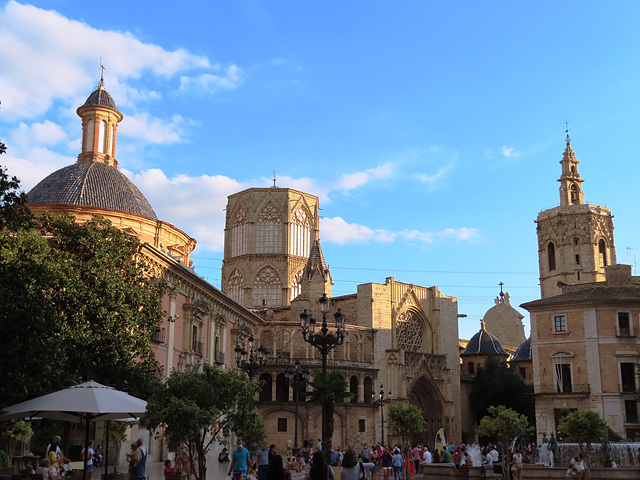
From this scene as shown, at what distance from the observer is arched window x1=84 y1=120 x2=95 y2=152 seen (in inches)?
1464

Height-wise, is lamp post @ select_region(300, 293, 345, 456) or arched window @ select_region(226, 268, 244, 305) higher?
arched window @ select_region(226, 268, 244, 305)

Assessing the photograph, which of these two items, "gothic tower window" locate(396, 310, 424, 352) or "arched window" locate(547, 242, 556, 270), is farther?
"arched window" locate(547, 242, 556, 270)

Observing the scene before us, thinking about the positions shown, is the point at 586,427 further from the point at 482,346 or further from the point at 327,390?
the point at 482,346

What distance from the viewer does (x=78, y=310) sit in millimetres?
20484

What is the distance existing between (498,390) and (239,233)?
27417 mm

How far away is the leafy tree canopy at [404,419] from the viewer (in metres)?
45.9

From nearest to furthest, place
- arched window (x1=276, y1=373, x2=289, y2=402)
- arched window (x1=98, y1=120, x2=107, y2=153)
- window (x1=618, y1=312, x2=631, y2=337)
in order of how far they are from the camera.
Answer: arched window (x1=98, y1=120, x2=107, y2=153) → window (x1=618, y1=312, x2=631, y2=337) → arched window (x1=276, y1=373, x2=289, y2=402)

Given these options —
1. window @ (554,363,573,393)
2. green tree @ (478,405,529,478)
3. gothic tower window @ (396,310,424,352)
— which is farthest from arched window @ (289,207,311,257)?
green tree @ (478,405,529,478)

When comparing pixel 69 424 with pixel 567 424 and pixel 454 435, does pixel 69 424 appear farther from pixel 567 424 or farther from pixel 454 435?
pixel 454 435

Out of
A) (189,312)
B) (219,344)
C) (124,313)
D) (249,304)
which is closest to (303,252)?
(249,304)

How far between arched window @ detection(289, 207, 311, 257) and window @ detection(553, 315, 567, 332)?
2888cm

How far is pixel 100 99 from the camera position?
38.3 m

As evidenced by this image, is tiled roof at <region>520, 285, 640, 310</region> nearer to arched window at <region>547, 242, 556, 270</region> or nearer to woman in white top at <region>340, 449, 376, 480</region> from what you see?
arched window at <region>547, 242, 556, 270</region>

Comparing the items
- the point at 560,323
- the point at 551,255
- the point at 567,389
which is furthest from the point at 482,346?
the point at 567,389
